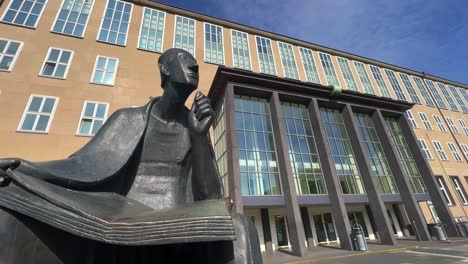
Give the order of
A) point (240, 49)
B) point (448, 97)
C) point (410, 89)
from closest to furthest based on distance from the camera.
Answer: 1. point (240, 49)
2. point (410, 89)
3. point (448, 97)

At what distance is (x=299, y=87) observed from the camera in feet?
61.2

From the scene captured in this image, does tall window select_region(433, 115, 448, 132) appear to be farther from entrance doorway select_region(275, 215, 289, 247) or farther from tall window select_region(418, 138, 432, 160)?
entrance doorway select_region(275, 215, 289, 247)

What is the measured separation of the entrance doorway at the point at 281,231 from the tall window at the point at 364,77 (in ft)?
58.9

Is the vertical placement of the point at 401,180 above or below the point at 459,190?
below

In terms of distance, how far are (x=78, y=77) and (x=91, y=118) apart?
3173mm

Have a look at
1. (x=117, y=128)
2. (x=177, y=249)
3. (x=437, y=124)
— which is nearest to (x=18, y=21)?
(x=117, y=128)

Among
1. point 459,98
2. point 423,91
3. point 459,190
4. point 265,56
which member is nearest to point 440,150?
point 459,190

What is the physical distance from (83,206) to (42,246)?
0.97 feet

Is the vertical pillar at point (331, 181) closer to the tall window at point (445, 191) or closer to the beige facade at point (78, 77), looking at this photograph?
the beige facade at point (78, 77)

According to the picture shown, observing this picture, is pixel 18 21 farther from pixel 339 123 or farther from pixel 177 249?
pixel 339 123

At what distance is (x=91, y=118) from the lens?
1401 cm

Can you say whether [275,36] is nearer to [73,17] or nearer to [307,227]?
[73,17]

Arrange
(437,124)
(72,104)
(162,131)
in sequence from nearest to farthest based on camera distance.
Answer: (162,131), (72,104), (437,124)

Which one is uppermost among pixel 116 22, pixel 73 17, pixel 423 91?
pixel 423 91
